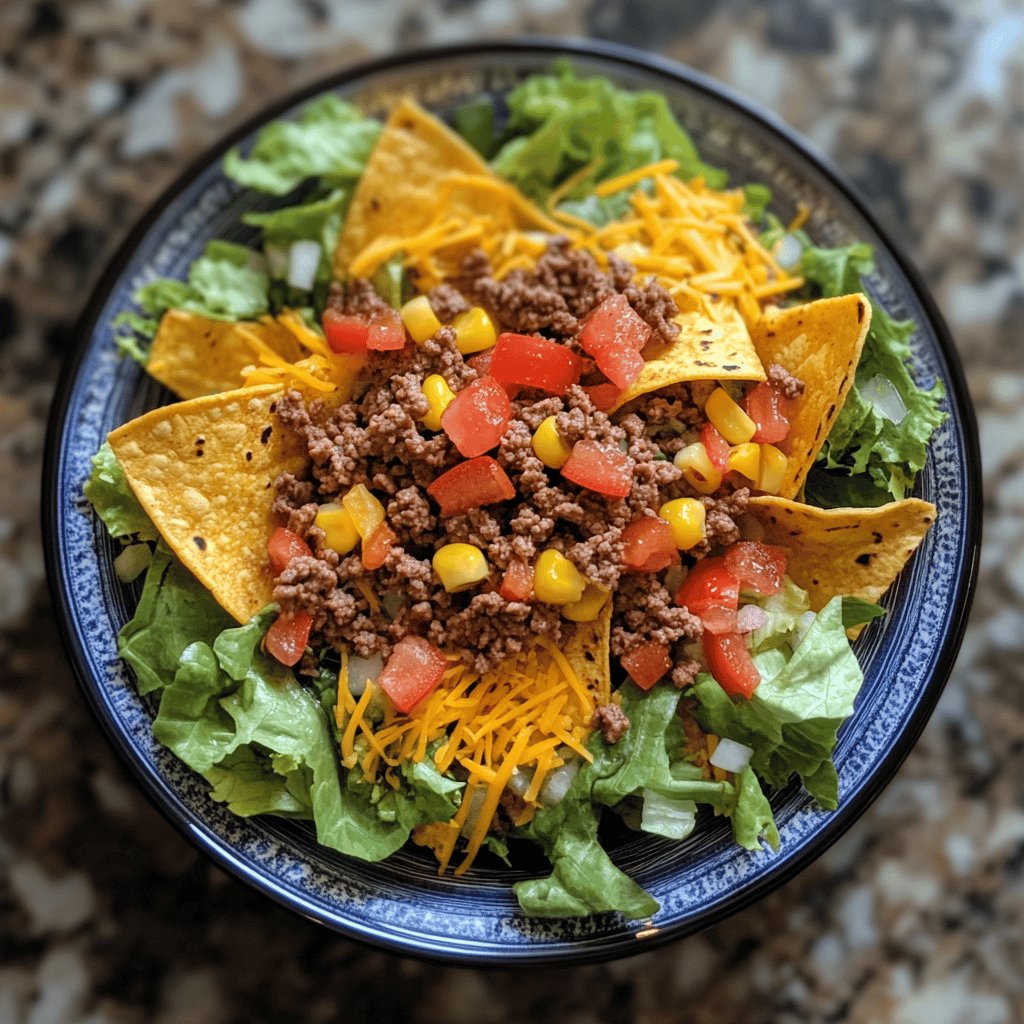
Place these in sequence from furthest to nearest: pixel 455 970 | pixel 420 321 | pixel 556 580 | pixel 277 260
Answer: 1. pixel 455 970
2. pixel 277 260
3. pixel 420 321
4. pixel 556 580

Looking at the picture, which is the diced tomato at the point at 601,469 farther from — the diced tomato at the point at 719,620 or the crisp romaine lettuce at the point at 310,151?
the crisp romaine lettuce at the point at 310,151

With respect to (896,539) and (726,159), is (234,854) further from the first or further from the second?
(726,159)

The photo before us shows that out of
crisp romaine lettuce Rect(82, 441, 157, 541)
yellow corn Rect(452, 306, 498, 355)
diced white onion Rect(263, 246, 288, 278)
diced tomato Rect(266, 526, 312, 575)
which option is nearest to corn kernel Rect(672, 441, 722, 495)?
yellow corn Rect(452, 306, 498, 355)

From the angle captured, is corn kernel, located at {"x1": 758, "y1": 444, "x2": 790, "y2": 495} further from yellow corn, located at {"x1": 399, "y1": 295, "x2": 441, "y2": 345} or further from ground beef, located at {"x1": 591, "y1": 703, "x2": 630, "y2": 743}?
yellow corn, located at {"x1": 399, "y1": 295, "x2": 441, "y2": 345}

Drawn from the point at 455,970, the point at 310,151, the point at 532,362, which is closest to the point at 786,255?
the point at 532,362

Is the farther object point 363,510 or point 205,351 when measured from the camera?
point 205,351

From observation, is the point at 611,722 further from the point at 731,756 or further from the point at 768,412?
the point at 768,412

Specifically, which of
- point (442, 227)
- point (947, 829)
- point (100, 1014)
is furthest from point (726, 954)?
point (442, 227)

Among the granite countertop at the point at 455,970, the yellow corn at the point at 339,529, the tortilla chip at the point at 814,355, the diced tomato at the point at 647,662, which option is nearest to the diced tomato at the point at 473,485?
the yellow corn at the point at 339,529
